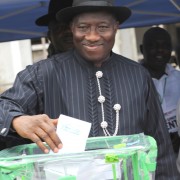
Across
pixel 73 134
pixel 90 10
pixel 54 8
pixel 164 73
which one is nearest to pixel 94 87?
pixel 90 10

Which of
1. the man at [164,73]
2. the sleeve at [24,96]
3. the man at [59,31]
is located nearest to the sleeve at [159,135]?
the sleeve at [24,96]

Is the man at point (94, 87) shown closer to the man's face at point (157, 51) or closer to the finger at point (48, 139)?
the finger at point (48, 139)

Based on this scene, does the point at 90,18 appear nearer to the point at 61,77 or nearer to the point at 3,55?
the point at 61,77

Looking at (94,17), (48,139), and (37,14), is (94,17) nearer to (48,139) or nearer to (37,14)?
(48,139)

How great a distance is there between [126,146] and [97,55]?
56cm

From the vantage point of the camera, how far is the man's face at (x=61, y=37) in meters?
3.42

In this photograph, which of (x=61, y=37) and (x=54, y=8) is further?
(x=54, y=8)

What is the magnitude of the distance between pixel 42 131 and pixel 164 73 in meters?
2.92

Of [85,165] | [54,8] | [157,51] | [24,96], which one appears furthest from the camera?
[157,51]

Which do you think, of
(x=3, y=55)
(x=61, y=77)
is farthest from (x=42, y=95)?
(x=3, y=55)

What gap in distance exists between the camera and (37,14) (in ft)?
16.8

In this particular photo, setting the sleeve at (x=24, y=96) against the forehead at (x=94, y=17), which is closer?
the sleeve at (x=24, y=96)

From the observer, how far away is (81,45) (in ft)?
7.64

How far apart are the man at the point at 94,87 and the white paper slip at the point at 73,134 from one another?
35 cm
